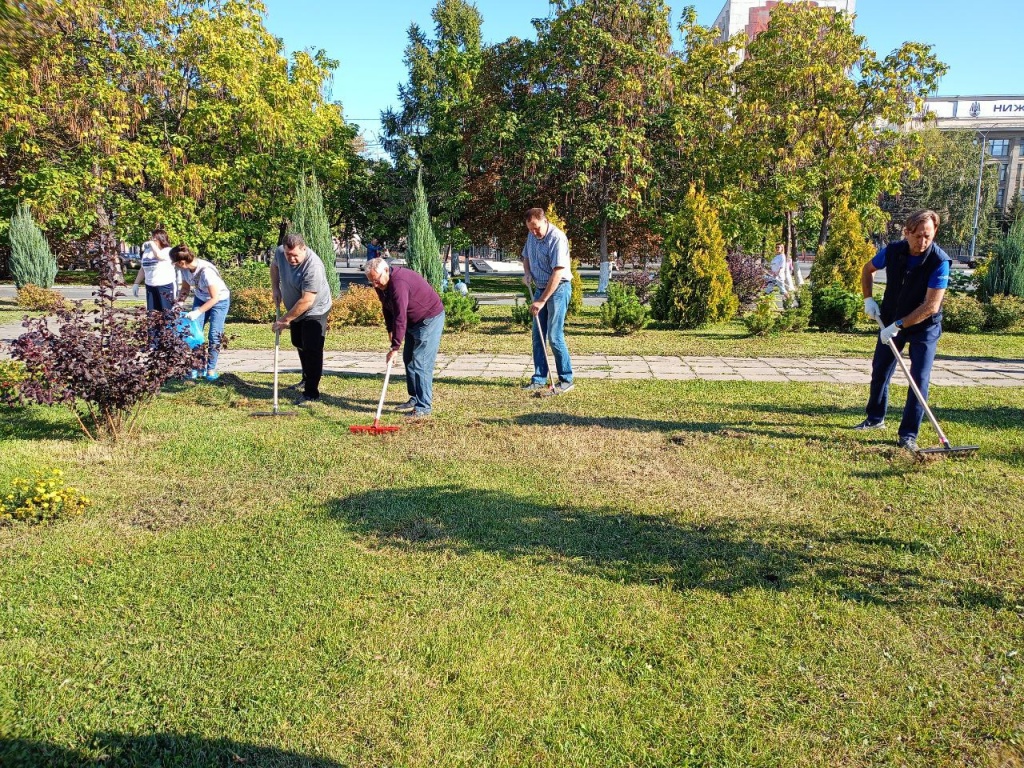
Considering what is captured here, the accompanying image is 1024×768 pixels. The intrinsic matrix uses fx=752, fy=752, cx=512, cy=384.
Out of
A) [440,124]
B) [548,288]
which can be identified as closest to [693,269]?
[548,288]

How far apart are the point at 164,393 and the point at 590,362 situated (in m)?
5.10

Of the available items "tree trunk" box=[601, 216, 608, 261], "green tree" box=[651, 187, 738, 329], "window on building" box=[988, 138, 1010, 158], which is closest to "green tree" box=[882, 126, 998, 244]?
"window on building" box=[988, 138, 1010, 158]

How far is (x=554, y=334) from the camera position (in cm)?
763

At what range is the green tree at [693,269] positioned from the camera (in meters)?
13.4

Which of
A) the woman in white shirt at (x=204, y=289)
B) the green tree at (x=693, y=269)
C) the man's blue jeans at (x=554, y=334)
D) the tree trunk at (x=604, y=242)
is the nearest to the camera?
the man's blue jeans at (x=554, y=334)

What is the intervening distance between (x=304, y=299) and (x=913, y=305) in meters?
5.08

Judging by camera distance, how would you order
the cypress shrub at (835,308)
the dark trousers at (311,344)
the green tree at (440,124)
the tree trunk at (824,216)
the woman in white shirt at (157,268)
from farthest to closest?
1. the green tree at (440,124)
2. the tree trunk at (824,216)
3. the cypress shrub at (835,308)
4. the woman in white shirt at (157,268)
5. the dark trousers at (311,344)

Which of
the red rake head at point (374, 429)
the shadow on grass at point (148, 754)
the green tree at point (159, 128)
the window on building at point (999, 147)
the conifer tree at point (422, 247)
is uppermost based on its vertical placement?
the window on building at point (999, 147)

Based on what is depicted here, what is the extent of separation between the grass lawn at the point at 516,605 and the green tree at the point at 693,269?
26.0 ft

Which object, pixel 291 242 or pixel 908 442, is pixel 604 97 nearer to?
pixel 291 242

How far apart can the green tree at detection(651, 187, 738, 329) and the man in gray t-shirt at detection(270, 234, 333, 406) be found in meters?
7.82

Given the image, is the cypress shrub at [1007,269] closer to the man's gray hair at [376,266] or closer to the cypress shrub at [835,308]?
the cypress shrub at [835,308]

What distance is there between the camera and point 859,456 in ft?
17.8

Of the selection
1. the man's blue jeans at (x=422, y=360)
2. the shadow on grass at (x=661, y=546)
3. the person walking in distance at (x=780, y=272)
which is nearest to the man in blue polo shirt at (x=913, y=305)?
the shadow on grass at (x=661, y=546)
